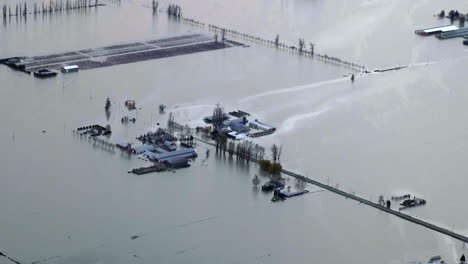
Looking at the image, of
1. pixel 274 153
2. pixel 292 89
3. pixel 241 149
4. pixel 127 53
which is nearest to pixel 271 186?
pixel 274 153

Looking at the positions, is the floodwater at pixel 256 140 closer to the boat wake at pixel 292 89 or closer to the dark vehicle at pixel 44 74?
the boat wake at pixel 292 89

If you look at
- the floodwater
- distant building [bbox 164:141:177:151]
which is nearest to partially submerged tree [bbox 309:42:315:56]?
the floodwater

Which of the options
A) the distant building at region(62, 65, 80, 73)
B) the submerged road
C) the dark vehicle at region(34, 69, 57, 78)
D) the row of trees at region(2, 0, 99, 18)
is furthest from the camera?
the row of trees at region(2, 0, 99, 18)

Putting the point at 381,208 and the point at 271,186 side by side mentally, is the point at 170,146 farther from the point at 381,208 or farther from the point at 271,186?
the point at 381,208

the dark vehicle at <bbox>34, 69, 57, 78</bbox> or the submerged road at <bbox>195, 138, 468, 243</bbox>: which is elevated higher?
the dark vehicle at <bbox>34, 69, 57, 78</bbox>

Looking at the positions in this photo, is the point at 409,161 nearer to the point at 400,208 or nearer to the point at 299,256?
the point at 400,208

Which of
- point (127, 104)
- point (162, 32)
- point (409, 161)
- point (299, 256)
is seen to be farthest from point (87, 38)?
Result: point (299, 256)

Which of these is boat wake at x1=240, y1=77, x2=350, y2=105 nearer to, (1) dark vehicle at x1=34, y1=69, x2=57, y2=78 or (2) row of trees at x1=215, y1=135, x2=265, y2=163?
(2) row of trees at x1=215, y1=135, x2=265, y2=163

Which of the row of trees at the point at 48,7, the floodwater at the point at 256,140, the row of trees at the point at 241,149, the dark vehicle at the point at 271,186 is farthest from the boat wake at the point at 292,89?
the row of trees at the point at 48,7
